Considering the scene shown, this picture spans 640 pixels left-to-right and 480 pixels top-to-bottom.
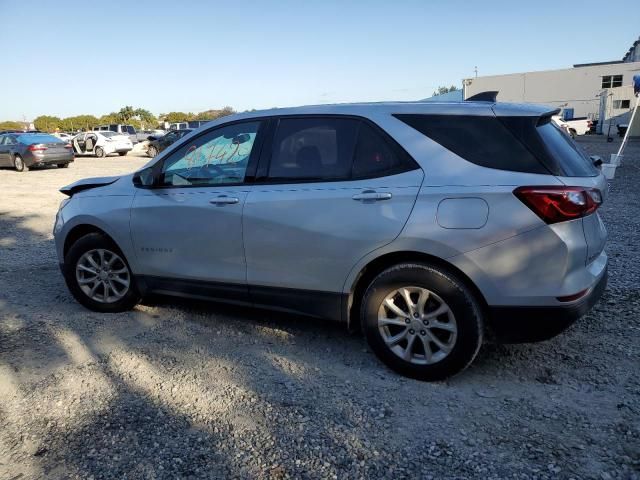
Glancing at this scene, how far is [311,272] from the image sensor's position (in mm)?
3553

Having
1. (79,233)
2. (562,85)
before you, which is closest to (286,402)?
(79,233)

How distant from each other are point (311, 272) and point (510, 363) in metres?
1.51

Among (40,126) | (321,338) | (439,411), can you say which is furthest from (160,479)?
(40,126)

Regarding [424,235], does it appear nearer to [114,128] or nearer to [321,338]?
[321,338]

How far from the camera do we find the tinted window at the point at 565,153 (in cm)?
307

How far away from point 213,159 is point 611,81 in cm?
5399

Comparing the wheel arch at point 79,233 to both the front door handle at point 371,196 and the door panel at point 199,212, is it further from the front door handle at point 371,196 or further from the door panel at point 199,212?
the front door handle at point 371,196

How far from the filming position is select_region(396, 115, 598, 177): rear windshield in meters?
3.04

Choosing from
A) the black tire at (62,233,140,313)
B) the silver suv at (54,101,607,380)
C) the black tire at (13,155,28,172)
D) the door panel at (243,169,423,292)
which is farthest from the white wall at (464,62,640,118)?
the door panel at (243,169,423,292)

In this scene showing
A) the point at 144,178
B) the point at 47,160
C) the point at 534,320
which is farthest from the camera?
the point at 47,160

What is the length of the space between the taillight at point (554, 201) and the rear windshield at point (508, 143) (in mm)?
135

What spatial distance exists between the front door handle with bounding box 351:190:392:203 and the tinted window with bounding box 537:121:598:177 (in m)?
0.98

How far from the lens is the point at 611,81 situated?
48.2m

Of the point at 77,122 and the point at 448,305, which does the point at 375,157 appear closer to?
the point at 448,305
